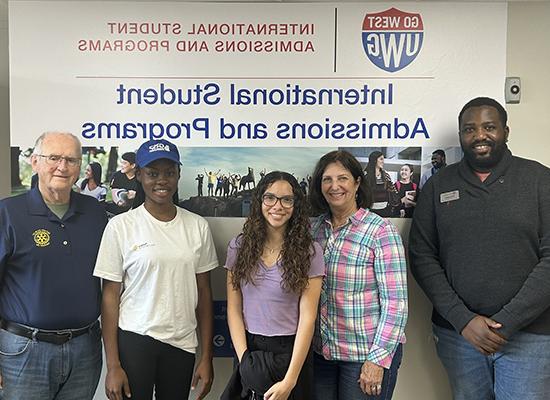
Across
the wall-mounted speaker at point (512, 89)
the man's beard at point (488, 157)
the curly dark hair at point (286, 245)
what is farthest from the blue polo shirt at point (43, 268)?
the wall-mounted speaker at point (512, 89)

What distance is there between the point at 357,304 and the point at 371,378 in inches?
12.2

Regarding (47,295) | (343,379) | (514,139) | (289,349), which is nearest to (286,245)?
(289,349)

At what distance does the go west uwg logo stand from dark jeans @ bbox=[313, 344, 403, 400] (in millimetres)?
1494

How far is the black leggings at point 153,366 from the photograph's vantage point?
83.0 inches

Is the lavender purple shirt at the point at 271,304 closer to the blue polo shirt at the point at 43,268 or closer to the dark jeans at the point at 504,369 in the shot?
the blue polo shirt at the point at 43,268

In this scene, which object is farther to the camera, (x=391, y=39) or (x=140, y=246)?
(x=391, y=39)

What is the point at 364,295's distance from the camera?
2111 millimetres

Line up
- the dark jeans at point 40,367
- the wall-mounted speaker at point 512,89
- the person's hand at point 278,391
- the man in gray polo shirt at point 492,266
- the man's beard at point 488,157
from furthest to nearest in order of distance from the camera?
the wall-mounted speaker at point 512,89 → the man's beard at point 488,157 → the man in gray polo shirt at point 492,266 → the dark jeans at point 40,367 → the person's hand at point 278,391

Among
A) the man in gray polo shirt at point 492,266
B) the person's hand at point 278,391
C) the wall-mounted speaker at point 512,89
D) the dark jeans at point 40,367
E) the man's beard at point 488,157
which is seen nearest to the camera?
the person's hand at point 278,391

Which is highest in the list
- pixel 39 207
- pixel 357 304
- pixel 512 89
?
pixel 512 89

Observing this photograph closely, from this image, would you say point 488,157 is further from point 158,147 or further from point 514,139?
point 158,147

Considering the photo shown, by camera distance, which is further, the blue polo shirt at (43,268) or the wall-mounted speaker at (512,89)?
the wall-mounted speaker at (512,89)

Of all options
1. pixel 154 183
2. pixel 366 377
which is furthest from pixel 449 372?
pixel 154 183

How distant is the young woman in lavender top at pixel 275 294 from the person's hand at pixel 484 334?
76cm
